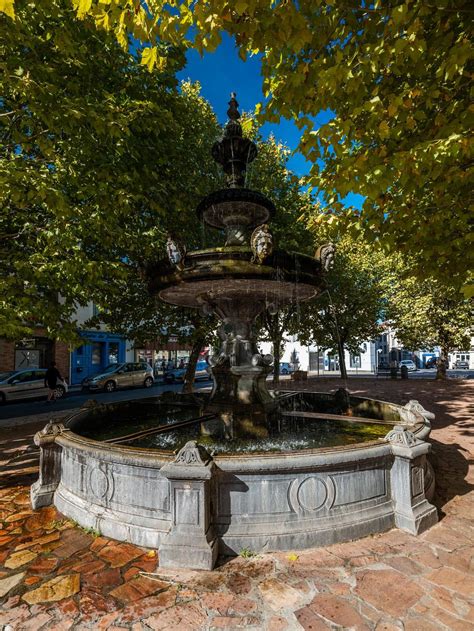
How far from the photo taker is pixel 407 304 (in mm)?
24031

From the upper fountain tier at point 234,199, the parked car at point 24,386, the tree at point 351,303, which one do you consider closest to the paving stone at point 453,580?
the upper fountain tier at point 234,199

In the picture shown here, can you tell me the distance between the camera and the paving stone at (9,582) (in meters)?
3.01

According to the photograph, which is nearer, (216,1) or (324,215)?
(216,1)

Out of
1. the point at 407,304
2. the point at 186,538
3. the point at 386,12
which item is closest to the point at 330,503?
the point at 186,538

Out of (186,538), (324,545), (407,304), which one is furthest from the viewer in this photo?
(407,304)

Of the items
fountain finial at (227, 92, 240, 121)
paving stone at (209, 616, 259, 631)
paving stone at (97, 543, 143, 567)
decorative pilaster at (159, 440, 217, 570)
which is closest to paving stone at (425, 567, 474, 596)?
paving stone at (209, 616, 259, 631)

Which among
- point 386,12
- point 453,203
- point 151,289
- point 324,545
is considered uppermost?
point 386,12

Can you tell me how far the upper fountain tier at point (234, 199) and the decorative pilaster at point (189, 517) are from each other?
4143 mm

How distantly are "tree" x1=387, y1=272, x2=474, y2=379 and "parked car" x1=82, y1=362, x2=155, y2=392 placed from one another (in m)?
18.2

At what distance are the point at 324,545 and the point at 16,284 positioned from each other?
611 cm

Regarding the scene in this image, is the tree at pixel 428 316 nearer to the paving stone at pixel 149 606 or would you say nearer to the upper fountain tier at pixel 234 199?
the upper fountain tier at pixel 234 199

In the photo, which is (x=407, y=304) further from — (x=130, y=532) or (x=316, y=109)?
(x=130, y=532)

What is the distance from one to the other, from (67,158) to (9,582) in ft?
22.4

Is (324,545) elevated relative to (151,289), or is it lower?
lower
